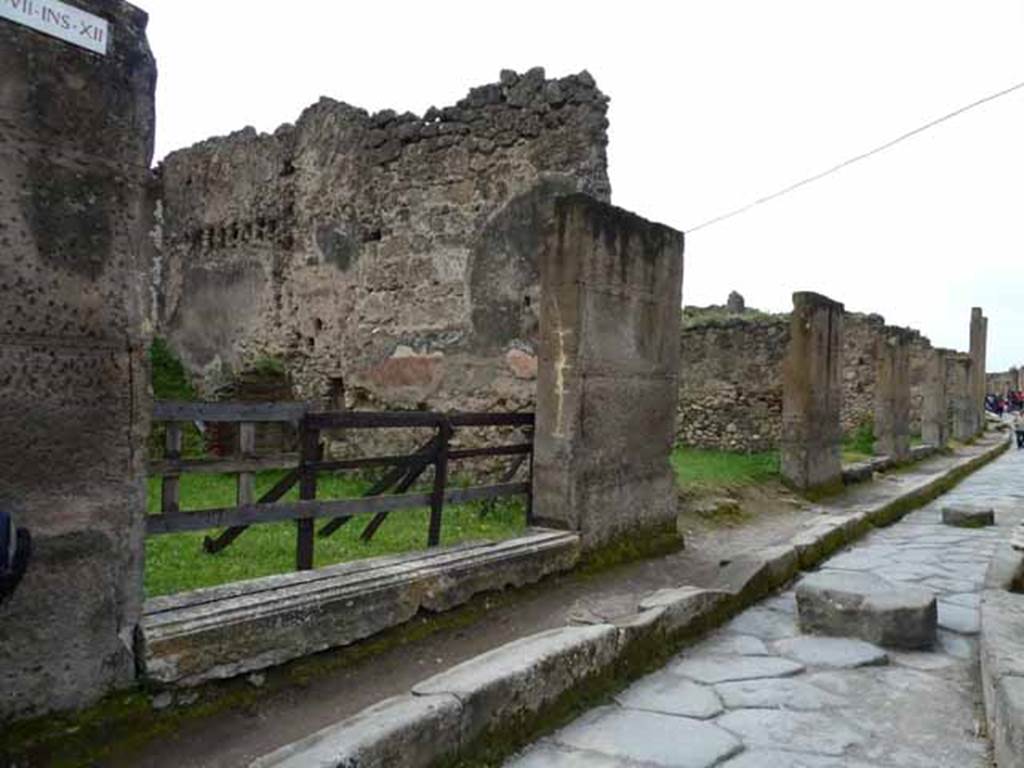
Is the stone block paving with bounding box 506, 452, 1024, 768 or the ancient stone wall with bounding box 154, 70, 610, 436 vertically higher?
the ancient stone wall with bounding box 154, 70, 610, 436

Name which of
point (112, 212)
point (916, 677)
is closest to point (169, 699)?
point (112, 212)

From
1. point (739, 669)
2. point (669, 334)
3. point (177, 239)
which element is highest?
point (177, 239)

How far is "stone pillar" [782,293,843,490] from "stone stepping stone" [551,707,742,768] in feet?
22.1

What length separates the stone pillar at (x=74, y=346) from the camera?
2.46 m

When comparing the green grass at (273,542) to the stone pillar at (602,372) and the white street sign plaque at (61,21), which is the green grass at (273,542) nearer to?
the stone pillar at (602,372)

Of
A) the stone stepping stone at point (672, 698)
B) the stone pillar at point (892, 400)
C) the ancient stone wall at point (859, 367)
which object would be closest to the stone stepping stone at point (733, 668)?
the stone stepping stone at point (672, 698)

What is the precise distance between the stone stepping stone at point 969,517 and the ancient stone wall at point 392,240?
4305 millimetres

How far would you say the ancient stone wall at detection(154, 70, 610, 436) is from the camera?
26.5 ft

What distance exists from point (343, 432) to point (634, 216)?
574cm

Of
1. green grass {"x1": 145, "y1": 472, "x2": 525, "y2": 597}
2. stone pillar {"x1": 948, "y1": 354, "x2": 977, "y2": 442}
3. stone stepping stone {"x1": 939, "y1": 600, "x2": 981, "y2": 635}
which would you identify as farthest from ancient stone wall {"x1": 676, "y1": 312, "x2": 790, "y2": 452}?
stone pillar {"x1": 948, "y1": 354, "x2": 977, "y2": 442}

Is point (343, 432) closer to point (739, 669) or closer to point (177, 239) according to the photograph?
point (177, 239)

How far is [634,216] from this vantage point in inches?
216

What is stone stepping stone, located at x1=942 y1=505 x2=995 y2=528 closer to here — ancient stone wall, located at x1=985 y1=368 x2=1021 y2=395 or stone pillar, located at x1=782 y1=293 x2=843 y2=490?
stone pillar, located at x1=782 y1=293 x2=843 y2=490

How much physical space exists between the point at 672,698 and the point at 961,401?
21.7 metres
